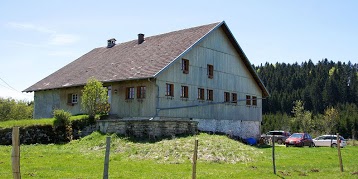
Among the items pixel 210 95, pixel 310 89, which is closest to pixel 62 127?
pixel 210 95

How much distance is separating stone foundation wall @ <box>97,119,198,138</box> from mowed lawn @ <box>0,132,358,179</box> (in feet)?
3.06

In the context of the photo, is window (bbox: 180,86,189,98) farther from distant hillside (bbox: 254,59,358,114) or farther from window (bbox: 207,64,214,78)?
distant hillside (bbox: 254,59,358,114)

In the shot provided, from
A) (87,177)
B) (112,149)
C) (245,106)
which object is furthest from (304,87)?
(87,177)

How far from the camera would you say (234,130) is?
126ft

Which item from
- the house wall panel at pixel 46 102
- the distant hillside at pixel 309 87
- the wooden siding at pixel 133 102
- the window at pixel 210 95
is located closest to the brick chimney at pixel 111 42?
the house wall panel at pixel 46 102

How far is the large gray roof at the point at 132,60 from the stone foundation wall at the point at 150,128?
14.9ft

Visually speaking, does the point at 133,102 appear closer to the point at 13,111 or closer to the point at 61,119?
the point at 61,119

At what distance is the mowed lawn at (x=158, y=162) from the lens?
1503 centimetres

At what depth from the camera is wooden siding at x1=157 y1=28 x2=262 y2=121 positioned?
104 feet

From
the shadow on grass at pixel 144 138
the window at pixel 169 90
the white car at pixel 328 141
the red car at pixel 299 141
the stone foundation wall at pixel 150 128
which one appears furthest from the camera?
the white car at pixel 328 141

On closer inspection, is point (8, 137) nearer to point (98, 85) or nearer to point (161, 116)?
point (98, 85)

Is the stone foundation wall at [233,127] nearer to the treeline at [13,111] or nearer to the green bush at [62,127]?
the green bush at [62,127]

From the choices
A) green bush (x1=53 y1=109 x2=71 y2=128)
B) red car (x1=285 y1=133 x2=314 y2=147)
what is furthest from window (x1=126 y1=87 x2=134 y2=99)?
red car (x1=285 y1=133 x2=314 y2=147)

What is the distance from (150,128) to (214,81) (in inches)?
512
